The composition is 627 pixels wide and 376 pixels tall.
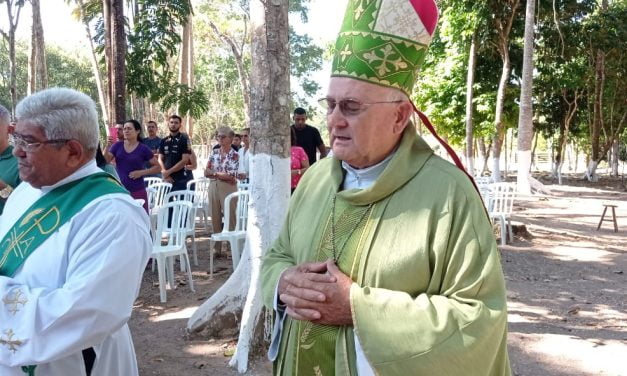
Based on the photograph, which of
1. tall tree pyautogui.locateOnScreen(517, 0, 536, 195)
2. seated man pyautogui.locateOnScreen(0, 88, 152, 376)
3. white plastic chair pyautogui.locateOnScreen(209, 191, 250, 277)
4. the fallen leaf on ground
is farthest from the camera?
tall tree pyautogui.locateOnScreen(517, 0, 536, 195)

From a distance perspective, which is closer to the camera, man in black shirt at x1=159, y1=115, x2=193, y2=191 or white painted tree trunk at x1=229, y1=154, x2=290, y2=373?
white painted tree trunk at x1=229, y1=154, x2=290, y2=373

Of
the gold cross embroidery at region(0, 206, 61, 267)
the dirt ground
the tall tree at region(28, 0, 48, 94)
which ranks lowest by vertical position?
the dirt ground

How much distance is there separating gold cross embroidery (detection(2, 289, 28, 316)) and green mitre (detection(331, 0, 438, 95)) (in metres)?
1.26

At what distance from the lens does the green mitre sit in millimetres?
1844

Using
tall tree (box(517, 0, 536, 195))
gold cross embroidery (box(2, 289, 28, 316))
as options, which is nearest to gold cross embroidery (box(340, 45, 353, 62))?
gold cross embroidery (box(2, 289, 28, 316))

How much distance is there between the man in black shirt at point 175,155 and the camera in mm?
8547

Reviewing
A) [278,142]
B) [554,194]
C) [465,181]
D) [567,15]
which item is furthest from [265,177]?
[567,15]

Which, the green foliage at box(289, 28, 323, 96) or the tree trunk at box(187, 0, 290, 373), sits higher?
the green foliage at box(289, 28, 323, 96)

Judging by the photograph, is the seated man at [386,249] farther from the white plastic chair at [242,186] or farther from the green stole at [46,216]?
the white plastic chair at [242,186]

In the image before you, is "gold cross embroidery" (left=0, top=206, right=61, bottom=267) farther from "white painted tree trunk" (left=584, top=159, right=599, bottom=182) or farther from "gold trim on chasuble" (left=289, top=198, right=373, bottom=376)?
"white painted tree trunk" (left=584, top=159, right=599, bottom=182)

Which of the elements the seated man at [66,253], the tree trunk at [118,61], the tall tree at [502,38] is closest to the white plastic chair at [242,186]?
the tree trunk at [118,61]

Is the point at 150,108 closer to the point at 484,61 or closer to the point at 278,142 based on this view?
the point at 484,61

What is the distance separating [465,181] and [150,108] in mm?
34272

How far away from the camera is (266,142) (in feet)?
13.7
